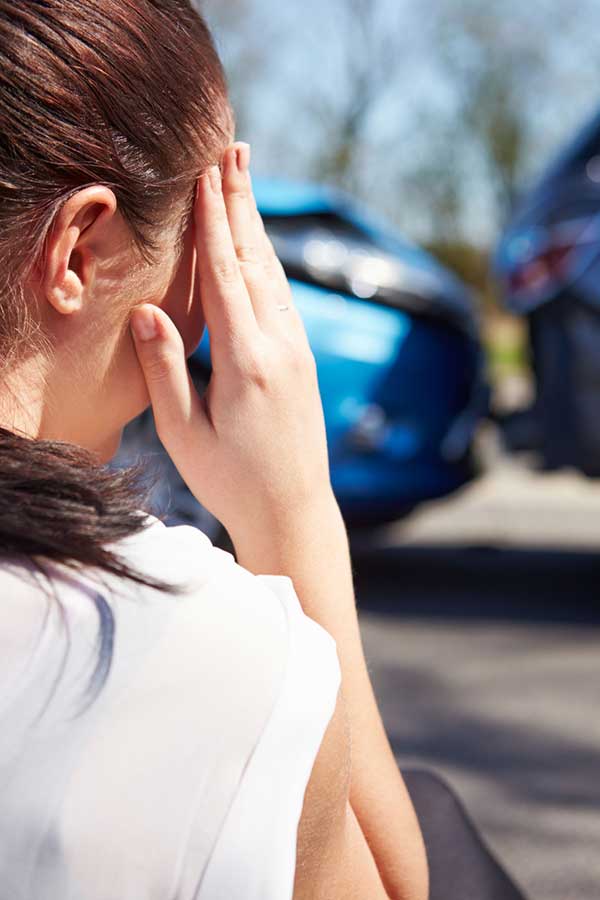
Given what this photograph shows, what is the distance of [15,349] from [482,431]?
12.2 feet

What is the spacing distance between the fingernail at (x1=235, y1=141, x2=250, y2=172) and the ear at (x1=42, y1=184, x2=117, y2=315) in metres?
0.22

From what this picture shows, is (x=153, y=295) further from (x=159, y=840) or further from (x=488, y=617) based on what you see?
(x=488, y=617)

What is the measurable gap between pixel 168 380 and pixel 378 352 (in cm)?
303

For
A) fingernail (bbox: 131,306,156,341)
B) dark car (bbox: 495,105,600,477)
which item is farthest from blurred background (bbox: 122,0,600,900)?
fingernail (bbox: 131,306,156,341)

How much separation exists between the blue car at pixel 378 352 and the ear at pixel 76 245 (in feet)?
9.71

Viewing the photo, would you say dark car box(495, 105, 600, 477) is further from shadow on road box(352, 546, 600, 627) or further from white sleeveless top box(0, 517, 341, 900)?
white sleeveless top box(0, 517, 341, 900)

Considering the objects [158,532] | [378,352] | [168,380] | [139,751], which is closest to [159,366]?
[168,380]

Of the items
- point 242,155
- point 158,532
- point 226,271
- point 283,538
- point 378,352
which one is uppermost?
point 378,352

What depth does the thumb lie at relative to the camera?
1017mm

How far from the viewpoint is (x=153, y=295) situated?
40.2 inches

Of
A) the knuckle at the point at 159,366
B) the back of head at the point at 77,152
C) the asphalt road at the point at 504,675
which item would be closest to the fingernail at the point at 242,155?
the back of head at the point at 77,152

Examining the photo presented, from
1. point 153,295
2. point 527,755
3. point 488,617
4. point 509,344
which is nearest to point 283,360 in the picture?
point 153,295

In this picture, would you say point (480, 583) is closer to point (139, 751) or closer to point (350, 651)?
point (350, 651)

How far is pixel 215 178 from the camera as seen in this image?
41.6 inches
